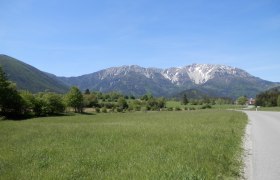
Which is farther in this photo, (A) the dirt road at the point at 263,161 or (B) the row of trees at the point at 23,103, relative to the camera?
(B) the row of trees at the point at 23,103

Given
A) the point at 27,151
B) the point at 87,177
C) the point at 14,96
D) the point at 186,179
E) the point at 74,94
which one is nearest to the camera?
the point at 186,179

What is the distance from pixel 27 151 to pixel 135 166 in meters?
7.20

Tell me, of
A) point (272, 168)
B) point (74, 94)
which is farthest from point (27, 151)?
point (74, 94)

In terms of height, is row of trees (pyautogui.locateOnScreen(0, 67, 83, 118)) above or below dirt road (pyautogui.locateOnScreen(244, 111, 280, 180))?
above

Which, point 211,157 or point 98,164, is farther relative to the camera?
point 211,157

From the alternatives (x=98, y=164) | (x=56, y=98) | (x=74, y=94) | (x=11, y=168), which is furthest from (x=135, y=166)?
(x=74, y=94)

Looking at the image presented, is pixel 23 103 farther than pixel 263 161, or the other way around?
pixel 23 103

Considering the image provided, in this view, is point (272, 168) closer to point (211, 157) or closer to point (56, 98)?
point (211, 157)

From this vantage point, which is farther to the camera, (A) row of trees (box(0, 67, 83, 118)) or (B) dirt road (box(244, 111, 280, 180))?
(A) row of trees (box(0, 67, 83, 118))

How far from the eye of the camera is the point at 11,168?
1307cm

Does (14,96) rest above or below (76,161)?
above

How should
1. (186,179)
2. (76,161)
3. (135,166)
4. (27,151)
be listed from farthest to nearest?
1. (27,151)
2. (76,161)
3. (135,166)
4. (186,179)

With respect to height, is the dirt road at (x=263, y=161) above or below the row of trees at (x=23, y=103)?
below

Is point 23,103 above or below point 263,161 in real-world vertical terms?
above
